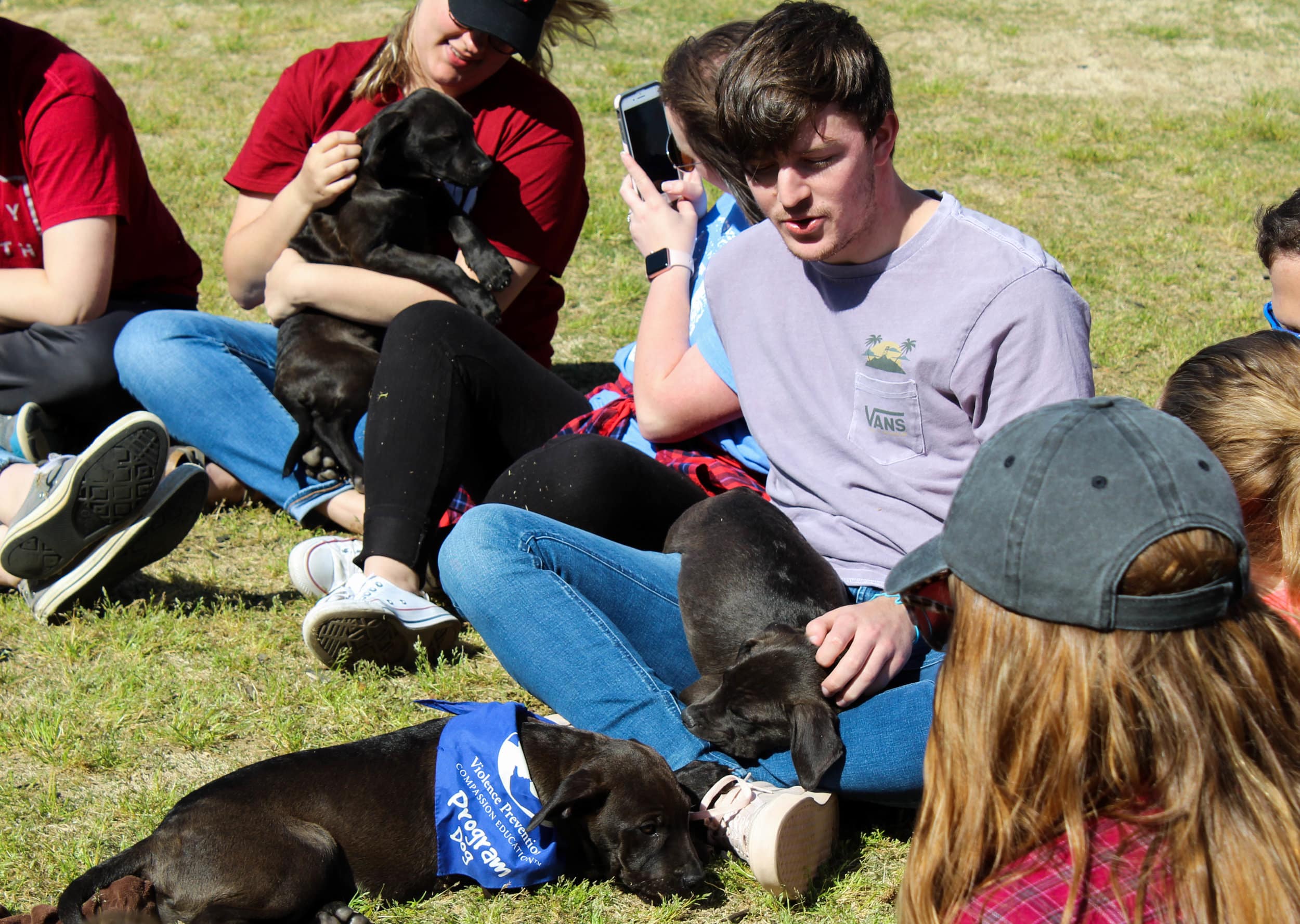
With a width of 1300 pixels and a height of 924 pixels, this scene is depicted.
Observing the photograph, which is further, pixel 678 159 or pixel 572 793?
pixel 678 159

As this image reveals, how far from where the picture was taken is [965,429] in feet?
9.28

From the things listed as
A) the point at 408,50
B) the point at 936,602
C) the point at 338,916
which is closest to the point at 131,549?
the point at 338,916

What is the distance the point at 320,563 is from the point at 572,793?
5.27ft

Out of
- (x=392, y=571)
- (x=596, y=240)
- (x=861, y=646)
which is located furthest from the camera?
(x=596, y=240)

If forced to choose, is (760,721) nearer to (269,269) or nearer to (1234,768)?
(1234,768)

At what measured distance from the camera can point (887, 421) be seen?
2895 mm

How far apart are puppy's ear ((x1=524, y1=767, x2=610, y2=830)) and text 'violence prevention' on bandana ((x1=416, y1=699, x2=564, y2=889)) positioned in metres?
0.05

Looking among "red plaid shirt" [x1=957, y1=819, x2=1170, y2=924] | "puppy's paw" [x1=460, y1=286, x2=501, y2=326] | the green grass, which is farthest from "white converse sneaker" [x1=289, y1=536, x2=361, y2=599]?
"red plaid shirt" [x1=957, y1=819, x2=1170, y2=924]

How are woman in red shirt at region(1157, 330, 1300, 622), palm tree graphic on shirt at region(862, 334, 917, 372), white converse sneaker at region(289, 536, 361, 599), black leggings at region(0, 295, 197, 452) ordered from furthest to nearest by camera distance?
black leggings at region(0, 295, 197, 452) < white converse sneaker at region(289, 536, 361, 599) < palm tree graphic on shirt at region(862, 334, 917, 372) < woman in red shirt at region(1157, 330, 1300, 622)

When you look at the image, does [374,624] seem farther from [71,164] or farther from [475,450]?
[71,164]

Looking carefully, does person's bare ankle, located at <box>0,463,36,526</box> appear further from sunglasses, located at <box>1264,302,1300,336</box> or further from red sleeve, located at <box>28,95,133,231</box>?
sunglasses, located at <box>1264,302,1300,336</box>

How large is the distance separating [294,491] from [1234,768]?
12.2 feet

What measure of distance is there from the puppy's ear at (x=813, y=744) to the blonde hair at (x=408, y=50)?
2877mm

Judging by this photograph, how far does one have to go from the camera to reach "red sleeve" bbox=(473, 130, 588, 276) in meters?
4.54
